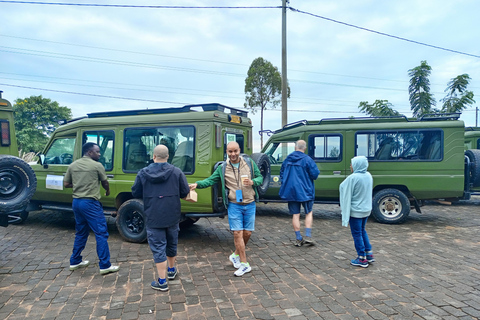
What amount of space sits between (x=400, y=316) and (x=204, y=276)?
232 cm

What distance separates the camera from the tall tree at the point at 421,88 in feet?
48.9

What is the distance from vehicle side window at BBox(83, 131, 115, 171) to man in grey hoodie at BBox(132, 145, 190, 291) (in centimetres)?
255

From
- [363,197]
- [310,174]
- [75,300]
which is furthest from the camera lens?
[310,174]

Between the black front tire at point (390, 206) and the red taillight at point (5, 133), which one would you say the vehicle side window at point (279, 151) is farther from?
the red taillight at point (5, 133)

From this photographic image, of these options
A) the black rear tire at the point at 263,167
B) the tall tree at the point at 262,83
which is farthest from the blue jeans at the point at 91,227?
the tall tree at the point at 262,83

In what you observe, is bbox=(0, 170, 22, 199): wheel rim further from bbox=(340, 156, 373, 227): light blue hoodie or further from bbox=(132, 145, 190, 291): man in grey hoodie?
bbox=(340, 156, 373, 227): light blue hoodie

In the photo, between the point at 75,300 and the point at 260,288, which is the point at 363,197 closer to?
the point at 260,288

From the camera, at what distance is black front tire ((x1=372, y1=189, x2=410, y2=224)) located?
7531 millimetres

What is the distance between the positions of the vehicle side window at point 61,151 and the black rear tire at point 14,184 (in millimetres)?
1686

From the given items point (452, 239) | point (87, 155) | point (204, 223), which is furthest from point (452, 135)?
point (87, 155)

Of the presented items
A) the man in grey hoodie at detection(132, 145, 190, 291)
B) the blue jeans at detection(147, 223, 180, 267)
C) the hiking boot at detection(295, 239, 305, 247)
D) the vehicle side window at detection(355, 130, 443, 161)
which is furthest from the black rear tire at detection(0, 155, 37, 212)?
the vehicle side window at detection(355, 130, 443, 161)

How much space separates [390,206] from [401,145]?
1462 millimetres

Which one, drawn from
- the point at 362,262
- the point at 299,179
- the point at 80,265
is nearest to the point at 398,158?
the point at 299,179

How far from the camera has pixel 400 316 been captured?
3.24 metres
